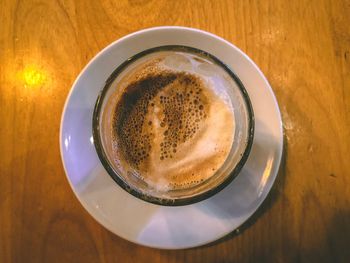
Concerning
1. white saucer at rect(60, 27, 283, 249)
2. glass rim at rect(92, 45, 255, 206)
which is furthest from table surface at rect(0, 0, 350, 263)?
glass rim at rect(92, 45, 255, 206)

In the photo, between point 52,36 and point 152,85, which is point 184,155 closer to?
point 152,85

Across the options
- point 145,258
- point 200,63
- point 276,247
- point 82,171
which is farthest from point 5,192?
point 276,247

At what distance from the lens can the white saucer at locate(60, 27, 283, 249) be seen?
104 centimetres

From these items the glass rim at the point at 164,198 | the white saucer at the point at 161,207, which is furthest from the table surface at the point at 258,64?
the glass rim at the point at 164,198

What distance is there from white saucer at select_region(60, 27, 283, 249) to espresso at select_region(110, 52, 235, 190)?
0.07 metres

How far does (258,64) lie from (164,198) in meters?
0.52

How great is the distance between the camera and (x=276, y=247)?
43.3 inches

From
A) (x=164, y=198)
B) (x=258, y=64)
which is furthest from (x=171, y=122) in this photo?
(x=258, y=64)

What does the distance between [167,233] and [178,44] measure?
1.86 feet

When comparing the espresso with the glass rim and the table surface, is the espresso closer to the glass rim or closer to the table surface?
the glass rim

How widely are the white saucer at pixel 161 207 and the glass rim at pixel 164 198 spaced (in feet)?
0.28

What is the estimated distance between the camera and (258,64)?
112 cm

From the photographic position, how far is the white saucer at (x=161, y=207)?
3.40 ft

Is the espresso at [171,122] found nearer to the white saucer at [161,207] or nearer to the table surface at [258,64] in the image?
the white saucer at [161,207]
